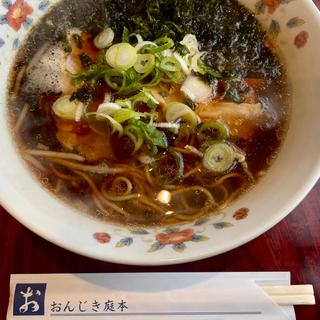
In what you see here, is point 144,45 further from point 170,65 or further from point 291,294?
point 291,294

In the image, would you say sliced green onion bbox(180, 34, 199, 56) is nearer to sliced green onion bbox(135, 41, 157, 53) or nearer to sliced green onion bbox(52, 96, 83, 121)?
sliced green onion bbox(135, 41, 157, 53)

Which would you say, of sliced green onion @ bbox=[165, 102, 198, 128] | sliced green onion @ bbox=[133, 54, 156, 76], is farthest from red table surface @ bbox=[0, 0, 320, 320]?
sliced green onion @ bbox=[133, 54, 156, 76]

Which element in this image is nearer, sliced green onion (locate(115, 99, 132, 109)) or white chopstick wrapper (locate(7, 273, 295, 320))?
white chopstick wrapper (locate(7, 273, 295, 320))

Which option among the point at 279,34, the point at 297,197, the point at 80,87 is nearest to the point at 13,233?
the point at 80,87

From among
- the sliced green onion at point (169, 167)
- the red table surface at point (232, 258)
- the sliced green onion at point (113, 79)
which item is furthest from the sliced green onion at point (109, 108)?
the red table surface at point (232, 258)

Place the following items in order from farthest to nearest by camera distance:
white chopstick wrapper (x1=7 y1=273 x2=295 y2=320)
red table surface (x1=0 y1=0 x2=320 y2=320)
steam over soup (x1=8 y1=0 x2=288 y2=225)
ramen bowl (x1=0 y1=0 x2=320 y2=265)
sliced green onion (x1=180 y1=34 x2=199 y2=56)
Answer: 1. sliced green onion (x1=180 y1=34 x2=199 y2=56)
2. steam over soup (x1=8 y1=0 x2=288 y2=225)
3. red table surface (x1=0 y1=0 x2=320 y2=320)
4. white chopstick wrapper (x1=7 y1=273 x2=295 y2=320)
5. ramen bowl (x1=0 y1=0 x2=320 y2=265)

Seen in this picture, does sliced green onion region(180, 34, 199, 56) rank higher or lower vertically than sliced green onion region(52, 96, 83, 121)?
higher

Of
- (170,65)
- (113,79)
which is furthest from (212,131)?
(113,79)

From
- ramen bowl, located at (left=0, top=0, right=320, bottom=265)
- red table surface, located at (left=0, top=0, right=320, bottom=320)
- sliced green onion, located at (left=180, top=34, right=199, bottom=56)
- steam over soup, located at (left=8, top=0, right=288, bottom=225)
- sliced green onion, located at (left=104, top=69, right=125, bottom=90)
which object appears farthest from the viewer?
sliced green onion, located at (left=180, top=34, right=199, bottom=56)
